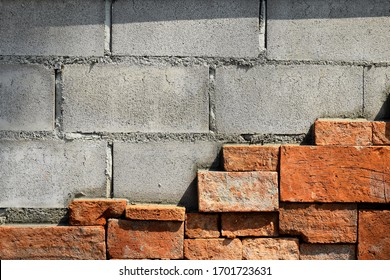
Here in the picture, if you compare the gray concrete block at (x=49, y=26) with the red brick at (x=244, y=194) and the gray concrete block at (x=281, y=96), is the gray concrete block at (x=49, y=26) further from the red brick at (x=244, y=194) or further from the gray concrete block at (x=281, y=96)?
the red brick at (x=244, y=194)

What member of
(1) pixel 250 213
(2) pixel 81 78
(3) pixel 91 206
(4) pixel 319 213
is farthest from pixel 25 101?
(4) pixel 319 213

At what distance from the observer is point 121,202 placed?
2.46 m

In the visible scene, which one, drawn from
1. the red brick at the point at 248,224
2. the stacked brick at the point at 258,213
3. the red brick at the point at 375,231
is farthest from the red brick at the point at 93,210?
the red brick at the point at 375,231

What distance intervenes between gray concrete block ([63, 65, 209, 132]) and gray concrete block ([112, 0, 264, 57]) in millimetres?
110

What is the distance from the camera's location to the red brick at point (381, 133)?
2.46m

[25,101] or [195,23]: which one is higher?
[195,23]

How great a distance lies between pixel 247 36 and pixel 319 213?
39.3 inches

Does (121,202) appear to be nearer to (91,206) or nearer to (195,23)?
(91,206)

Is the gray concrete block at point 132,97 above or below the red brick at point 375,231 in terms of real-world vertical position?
above

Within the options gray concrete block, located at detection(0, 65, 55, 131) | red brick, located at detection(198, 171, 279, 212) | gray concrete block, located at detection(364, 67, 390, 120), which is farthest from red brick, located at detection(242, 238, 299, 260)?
gray concrete block, located at detection(0, 65, 55, 131)

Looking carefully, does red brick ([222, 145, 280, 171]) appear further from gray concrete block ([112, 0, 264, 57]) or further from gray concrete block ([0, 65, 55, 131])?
gray concrete block ([0, 65, 55, 131])

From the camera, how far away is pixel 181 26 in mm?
2479

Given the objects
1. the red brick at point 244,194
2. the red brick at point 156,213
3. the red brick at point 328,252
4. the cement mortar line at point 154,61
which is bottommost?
the red brick at point 328,252

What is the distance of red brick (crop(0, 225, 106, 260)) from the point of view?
8.02 feet
